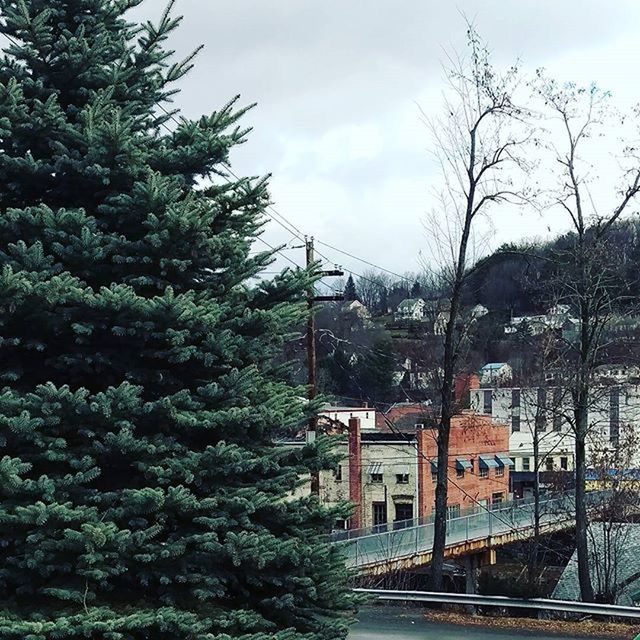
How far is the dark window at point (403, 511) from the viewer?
38938 mm

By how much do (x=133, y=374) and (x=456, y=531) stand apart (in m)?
26.7

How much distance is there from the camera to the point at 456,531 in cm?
3158

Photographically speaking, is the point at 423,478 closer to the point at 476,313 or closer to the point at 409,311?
the point at 476,313

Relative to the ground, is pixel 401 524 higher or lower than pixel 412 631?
lower

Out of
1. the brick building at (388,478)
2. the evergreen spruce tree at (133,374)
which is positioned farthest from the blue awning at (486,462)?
the evergreen spruce tree at (133,374)

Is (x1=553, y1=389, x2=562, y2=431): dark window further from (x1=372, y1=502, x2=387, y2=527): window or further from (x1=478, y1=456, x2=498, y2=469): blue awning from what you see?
(x1=478, y1=456, x2=498, y2=469): blue awning

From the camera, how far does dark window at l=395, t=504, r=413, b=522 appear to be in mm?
38938

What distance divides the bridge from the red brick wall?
287 centimetres

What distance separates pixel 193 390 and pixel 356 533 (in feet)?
68.9

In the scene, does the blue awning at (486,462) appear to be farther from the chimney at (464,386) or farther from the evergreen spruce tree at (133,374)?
the evergreen spruce tree at (133,374)

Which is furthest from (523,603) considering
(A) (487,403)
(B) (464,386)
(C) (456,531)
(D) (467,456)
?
(A) (487,403)

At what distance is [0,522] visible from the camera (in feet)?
19.9

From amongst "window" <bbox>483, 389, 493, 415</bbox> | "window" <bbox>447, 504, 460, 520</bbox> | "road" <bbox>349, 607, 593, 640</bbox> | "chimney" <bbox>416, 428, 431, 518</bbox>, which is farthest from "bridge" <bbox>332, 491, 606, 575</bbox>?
"window" <bbox>483, 389, 493, 415</bbox>

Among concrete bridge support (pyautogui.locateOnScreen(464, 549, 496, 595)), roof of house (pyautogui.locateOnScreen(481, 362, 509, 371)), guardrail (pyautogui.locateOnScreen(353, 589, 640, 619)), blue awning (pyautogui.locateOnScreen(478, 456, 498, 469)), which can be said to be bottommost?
concrete bridge support (pyautogui.locateOnScreen(464, 549, 496, 595))
